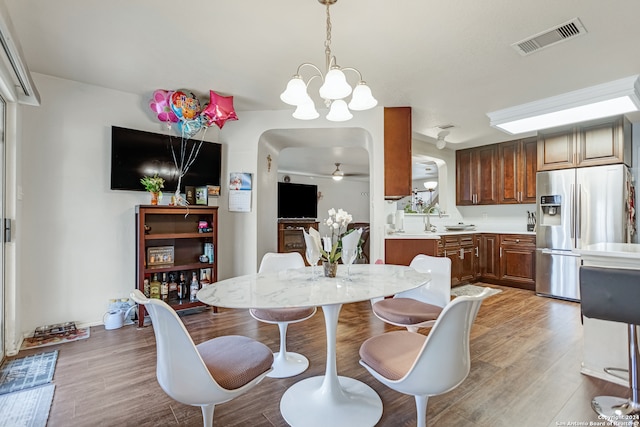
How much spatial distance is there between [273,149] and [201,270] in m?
2.04

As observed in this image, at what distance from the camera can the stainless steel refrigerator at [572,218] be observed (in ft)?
11.8

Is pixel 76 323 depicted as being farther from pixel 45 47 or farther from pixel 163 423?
pixel 45 47

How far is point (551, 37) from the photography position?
86.0 inches

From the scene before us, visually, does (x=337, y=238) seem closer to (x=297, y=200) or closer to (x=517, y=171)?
(x=517, y=171)

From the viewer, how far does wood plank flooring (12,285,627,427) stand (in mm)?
1638

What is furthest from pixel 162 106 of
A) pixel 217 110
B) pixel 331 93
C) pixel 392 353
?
pixel 392 353

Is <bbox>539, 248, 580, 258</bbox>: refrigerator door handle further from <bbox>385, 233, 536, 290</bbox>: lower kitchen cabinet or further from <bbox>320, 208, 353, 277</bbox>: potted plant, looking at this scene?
<bbox>320, 208, 353, 277</bbox>: potted plant

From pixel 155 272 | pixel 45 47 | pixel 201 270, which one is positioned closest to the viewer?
pixel 45 47

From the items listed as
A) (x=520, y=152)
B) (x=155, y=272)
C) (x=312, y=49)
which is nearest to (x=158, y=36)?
(x=312, y=49)

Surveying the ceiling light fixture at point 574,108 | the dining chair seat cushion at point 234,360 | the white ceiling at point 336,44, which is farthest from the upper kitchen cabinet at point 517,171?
the dining chair seat cushion at point 234,360

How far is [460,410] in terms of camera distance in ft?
5.57

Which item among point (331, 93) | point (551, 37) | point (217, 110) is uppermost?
point (551, 37)

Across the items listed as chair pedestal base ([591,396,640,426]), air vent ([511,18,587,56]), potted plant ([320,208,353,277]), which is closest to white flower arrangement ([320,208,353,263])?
potted plant ([320,208,353,277])

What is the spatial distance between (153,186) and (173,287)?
110 cm
